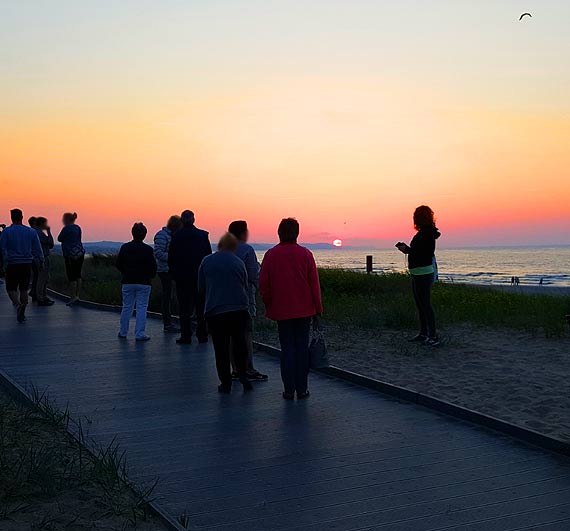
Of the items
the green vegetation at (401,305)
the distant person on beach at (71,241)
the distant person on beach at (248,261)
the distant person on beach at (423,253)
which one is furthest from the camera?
the distant person on beach at (71,241)

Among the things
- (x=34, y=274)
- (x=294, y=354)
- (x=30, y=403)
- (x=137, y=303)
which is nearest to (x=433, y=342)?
(x=294, y=354)

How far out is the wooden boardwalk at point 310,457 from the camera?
4801mm

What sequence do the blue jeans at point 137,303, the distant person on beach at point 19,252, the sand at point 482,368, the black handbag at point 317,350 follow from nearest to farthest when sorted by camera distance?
the sand at point 482,368 < the black handbag at point 317,350 < the blue jeans at point 137,303 < the distant person on beach at point 19,252

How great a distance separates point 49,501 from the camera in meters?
4.91

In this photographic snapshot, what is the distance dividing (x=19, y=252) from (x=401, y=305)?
793 centimetres

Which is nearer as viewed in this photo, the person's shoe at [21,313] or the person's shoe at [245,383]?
the person's shoe at [245,383]

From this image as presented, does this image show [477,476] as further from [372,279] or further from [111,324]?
[372,279]

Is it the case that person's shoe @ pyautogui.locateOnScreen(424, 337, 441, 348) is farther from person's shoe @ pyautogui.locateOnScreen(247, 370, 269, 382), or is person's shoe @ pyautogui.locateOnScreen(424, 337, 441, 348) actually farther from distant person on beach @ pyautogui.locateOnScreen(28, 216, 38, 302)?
distant person on beach @ pyautogui.locateOnScreen(28, 216, 38, 302)

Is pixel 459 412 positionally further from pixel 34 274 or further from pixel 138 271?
pixel 34 274

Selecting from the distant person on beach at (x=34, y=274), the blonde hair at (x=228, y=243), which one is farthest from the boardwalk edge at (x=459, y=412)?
the distant person on beach at (x=34, y=274)

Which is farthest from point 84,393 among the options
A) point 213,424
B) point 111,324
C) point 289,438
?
point 111,324

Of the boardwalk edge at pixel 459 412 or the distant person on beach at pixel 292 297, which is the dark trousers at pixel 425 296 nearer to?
the boardwalk edge at pixel 459 412

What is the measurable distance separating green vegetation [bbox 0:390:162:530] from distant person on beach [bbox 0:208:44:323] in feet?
30.3

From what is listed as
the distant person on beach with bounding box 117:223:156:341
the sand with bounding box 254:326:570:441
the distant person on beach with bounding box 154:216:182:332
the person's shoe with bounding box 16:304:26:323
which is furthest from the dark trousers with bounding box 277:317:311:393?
the person's shoe with bounding box 16:304:26:323
